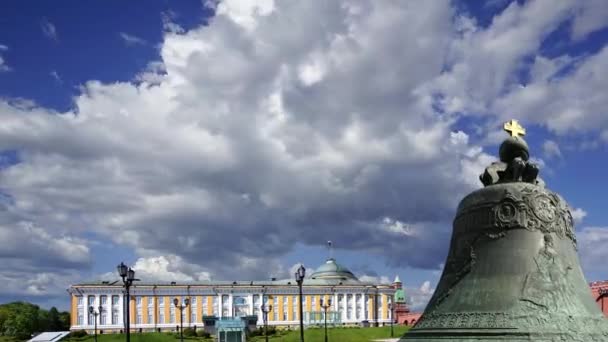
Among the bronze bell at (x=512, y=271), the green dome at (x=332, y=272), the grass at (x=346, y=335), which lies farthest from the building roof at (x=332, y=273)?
the bronze bell at (x=512, y=271)

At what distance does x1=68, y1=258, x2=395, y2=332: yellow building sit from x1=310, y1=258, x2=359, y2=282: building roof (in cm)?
38

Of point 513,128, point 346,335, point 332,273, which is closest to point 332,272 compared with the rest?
point 332,273

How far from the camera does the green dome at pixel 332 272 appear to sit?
4480 inches

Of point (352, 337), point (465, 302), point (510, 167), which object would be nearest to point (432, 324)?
point (465, 302)

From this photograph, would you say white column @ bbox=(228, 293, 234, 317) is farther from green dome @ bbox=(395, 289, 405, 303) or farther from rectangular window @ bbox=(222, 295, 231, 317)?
green dome @ bbox=(395, 289, 405, 303)

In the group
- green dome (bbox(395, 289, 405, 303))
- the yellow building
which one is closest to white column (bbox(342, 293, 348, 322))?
the yellow building

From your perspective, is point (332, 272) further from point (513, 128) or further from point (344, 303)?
point (513, 128)

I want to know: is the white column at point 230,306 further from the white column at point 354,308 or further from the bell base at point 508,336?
the bell base at point 508,336

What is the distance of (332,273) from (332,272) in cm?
23

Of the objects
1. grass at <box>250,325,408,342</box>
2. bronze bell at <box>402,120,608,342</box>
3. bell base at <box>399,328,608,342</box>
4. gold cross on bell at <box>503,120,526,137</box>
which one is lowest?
grass at <box>250,325,408,342</box>

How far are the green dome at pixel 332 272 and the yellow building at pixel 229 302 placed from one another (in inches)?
23.3

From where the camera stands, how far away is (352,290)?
107 meters

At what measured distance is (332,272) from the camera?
376 ft

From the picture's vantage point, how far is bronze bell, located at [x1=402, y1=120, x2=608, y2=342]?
37.0 ft
